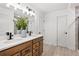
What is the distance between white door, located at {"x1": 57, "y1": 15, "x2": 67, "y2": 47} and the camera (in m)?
2.14

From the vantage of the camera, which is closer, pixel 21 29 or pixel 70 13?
pixel 70 13

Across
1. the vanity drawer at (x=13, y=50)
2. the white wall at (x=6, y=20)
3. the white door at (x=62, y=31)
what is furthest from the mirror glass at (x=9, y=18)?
the white door at (x=62, y=31)

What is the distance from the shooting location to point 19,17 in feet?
7.83

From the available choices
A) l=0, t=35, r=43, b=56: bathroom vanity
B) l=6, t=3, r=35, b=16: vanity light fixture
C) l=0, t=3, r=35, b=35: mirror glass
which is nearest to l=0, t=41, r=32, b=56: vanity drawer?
l=0, t=35, r=43, b=56: bathroom vanity

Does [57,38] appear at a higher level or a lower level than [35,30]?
lower

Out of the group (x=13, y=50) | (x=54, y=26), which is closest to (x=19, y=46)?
(x=13, y=50)

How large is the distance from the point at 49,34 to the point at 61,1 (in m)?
0.72

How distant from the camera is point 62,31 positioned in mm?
2213

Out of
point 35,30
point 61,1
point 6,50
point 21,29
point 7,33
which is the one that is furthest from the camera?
point 21,29

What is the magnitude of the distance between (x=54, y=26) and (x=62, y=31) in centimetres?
22

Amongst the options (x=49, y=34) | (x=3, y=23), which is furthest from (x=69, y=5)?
(x=3, y=23)

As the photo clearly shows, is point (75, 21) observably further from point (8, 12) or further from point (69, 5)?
point (8, 12)

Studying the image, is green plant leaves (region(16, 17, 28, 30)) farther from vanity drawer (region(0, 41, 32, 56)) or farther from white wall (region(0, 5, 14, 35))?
vanity drawer (region(0, 41, 32, 56))

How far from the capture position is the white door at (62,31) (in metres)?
2.14
